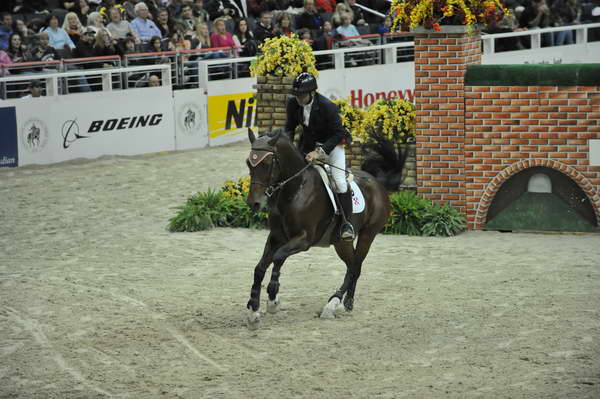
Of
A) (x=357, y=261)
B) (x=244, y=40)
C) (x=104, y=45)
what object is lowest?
(x=357, y=261)

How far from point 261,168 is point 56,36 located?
42.3 feet

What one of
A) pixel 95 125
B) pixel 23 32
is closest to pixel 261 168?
pixel 95 125

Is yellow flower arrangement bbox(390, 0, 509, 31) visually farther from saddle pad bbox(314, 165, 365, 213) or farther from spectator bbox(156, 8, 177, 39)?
spectator bbox(156, 8, 177, 39)

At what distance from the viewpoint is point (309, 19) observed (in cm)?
2553

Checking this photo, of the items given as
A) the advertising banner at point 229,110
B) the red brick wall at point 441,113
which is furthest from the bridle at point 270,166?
the advertising banner at point 229,110

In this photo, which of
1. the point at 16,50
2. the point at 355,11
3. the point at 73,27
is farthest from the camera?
the point at 355,11

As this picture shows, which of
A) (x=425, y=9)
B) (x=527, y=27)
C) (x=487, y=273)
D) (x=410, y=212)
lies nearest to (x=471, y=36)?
(x=425, y=9)

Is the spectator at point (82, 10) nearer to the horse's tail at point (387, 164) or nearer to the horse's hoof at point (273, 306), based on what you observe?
the horse's tail at point (387, 164)

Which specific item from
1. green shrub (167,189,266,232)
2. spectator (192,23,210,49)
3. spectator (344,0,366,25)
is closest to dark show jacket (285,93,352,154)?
green shrub (167,189,266,232)

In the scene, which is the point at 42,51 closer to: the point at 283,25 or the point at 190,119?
the point at 190,119

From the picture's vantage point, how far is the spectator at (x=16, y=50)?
66.1 feet

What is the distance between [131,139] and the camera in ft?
70.1

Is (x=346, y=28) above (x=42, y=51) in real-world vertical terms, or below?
above

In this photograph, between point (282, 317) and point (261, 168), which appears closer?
point (261, 168)
